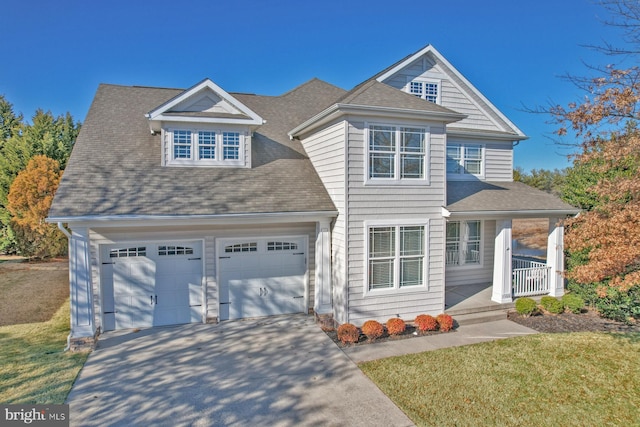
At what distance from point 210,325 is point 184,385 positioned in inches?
125

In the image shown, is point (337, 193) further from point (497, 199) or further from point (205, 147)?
point (497, 199)

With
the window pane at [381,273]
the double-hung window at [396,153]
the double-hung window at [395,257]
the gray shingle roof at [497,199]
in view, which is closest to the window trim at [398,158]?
the double-hung window at [396,153]

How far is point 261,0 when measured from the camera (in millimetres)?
12875

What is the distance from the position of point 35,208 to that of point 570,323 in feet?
77.5

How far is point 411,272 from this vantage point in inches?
400

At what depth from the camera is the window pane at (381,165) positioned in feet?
31.8

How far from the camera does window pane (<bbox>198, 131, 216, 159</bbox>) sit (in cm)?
1077

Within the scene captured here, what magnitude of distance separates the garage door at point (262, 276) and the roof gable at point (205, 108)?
351 centimetres

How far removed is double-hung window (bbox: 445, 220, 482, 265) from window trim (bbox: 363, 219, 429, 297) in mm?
3586

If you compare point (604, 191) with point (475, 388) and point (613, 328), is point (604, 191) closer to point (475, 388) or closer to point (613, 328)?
point (475, 388)

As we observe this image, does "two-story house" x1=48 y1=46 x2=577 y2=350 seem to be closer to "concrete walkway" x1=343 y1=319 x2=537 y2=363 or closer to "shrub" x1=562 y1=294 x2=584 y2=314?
"concrete walkway" x1=343 y1=319 x2=537 y2=363

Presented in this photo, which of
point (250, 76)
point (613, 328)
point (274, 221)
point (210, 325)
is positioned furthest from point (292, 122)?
point (613, 328)

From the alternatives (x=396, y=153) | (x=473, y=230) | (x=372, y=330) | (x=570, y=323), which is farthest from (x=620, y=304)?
(x=396, y=153)

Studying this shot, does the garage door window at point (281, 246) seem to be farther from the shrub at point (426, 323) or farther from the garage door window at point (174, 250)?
the shrub at point (426, 323)
